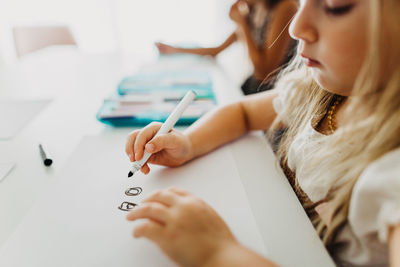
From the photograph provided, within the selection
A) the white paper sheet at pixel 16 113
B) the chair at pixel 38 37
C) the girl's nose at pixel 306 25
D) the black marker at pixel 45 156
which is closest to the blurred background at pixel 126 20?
the chair at pixel 38 37

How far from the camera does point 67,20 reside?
2279mm

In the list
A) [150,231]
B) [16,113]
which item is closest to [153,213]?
[150,231]

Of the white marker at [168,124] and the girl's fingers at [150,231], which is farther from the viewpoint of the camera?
the white marker at [168,124]

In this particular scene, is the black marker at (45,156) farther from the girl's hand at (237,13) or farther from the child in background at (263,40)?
the girl's hand at (237,13)

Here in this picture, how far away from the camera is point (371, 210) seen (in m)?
0.33

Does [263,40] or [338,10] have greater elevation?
[338,10]

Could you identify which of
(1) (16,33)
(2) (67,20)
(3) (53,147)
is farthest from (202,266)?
(2) (67,20)

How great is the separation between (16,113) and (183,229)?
548mm

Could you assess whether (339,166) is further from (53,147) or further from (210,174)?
(53,147)

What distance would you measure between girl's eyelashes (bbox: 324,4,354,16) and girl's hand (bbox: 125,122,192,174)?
270 millimetres

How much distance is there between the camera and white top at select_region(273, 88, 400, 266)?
12.0 inches

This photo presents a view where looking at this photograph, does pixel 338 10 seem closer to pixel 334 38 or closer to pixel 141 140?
pixel 334 38

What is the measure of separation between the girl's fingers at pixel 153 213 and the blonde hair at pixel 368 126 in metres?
0.20

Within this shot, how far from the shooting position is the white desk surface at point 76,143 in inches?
14.8
